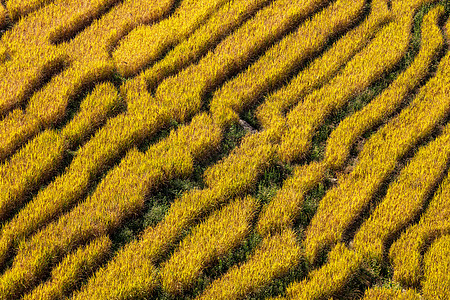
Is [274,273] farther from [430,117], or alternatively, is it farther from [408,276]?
[430,117]

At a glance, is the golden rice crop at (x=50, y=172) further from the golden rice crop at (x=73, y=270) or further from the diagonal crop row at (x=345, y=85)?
the diagonal crop row at (x=345, y=85)

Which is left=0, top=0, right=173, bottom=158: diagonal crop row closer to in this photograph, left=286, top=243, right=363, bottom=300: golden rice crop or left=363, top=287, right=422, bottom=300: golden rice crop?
left=286, top=243, right=363, bottom=300: golden rice crop

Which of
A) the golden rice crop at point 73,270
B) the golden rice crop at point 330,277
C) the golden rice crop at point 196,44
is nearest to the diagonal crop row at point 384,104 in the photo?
the golden rice crop at point 330,277

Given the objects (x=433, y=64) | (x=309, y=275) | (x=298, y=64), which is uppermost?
(x=298, y=64)

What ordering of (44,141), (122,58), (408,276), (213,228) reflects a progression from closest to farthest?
(408,276)
(213,228)
(44,141)
(122,58)

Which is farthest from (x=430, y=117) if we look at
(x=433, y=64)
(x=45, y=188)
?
(x=45, y=188)

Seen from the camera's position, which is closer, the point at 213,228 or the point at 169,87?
the point at 213,228

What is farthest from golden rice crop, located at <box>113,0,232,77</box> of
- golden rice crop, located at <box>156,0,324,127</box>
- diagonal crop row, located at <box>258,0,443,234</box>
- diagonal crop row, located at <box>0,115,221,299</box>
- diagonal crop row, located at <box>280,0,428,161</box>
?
diagonal crop row, located at <box>280,0,428,161</box>

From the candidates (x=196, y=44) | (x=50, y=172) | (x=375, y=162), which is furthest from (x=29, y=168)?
(x=375, y=162)
